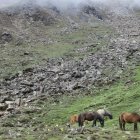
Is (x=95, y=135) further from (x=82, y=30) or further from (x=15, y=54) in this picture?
(x=82, y=30)

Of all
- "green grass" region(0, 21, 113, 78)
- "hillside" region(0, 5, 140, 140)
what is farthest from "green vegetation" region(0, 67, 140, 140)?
"green grass" region(0, 21, 113, 78)

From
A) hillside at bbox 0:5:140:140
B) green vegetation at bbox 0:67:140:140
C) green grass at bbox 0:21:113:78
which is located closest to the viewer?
hillside at bbox 0:5:140:140

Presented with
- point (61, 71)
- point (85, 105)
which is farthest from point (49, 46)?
point (85, 105)

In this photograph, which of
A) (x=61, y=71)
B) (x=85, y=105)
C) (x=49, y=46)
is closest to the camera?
(x=85, y=105)

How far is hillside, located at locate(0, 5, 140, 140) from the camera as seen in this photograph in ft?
171

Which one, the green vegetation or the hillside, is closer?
the hillside

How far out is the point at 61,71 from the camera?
81188 mm

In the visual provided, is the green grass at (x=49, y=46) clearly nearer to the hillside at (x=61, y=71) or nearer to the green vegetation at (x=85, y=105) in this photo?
the hillside at (x=61, y=71)

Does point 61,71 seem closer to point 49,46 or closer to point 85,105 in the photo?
point 85,105

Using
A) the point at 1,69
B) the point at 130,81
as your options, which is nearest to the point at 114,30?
the point at 1,69

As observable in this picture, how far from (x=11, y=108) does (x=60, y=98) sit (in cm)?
810

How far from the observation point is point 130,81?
7225 cm

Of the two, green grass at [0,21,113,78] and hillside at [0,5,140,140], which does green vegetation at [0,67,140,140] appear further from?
green grass at [0,21,113,78]

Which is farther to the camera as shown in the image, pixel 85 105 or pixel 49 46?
pixel 49 46
